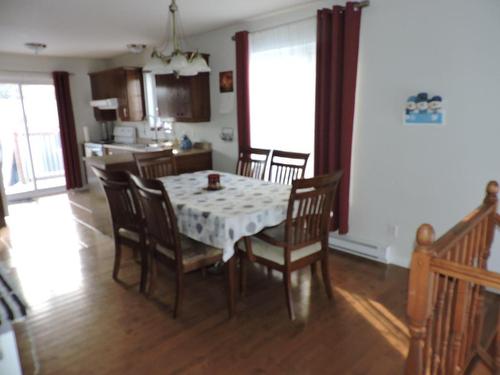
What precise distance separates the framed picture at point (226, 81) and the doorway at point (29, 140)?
3.47m

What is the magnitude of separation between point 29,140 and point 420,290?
21.3ft

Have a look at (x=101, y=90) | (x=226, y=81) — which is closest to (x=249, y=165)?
(x=226, y=81)

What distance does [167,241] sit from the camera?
2.32 metres

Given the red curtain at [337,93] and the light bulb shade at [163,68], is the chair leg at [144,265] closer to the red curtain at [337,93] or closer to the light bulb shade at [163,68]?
the light bulb shade at [163,68]

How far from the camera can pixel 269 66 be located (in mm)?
3744

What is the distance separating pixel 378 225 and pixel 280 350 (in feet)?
5.27

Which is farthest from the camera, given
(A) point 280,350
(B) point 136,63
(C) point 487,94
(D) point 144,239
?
(B) point 136,63

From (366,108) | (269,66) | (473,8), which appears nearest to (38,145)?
(269,66)

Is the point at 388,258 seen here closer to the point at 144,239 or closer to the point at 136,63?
the point at 144,239

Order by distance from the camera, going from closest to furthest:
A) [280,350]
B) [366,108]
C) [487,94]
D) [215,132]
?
[280,350]
[487,94]
[366,108]
[215,132]

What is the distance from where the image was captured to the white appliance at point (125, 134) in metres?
6.15

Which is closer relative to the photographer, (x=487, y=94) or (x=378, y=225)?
(x=487, y=94)

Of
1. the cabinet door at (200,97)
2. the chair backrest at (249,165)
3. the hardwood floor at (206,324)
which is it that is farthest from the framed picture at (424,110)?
the cabinet door at (200,97)

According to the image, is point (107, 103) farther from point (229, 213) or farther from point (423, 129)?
point (423, 129)
